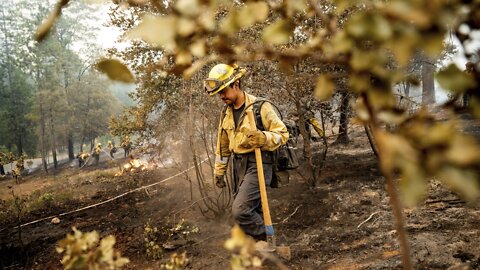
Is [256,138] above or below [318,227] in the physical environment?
above

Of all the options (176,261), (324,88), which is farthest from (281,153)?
(324,88)

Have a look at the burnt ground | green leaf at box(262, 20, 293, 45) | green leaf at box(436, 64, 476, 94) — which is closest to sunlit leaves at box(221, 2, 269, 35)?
green leaf at box(262, 20, 293, 45)

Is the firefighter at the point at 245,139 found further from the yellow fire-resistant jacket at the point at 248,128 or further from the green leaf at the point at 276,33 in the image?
the green leaf at the point at 276,33

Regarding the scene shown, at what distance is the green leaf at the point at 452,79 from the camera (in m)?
0.58

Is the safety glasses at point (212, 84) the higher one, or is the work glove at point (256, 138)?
the safety glasses at point (212, 84)

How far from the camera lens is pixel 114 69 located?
0.65 metres

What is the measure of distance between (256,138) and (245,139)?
0.20 meters

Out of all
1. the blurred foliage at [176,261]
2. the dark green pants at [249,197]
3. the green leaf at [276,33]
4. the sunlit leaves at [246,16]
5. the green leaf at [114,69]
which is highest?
the sunlit leaves at [246,16]

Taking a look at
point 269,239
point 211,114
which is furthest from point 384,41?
point 211,114

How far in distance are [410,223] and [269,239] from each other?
6.06 feet

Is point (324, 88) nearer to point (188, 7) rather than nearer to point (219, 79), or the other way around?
point (188, 7)

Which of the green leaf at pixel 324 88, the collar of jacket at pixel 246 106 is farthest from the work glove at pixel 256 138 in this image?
the green leaf at pixel 324 88

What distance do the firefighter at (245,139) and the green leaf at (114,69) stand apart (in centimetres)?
308

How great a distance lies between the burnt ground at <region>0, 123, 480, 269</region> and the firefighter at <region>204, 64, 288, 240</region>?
0.53 meters
